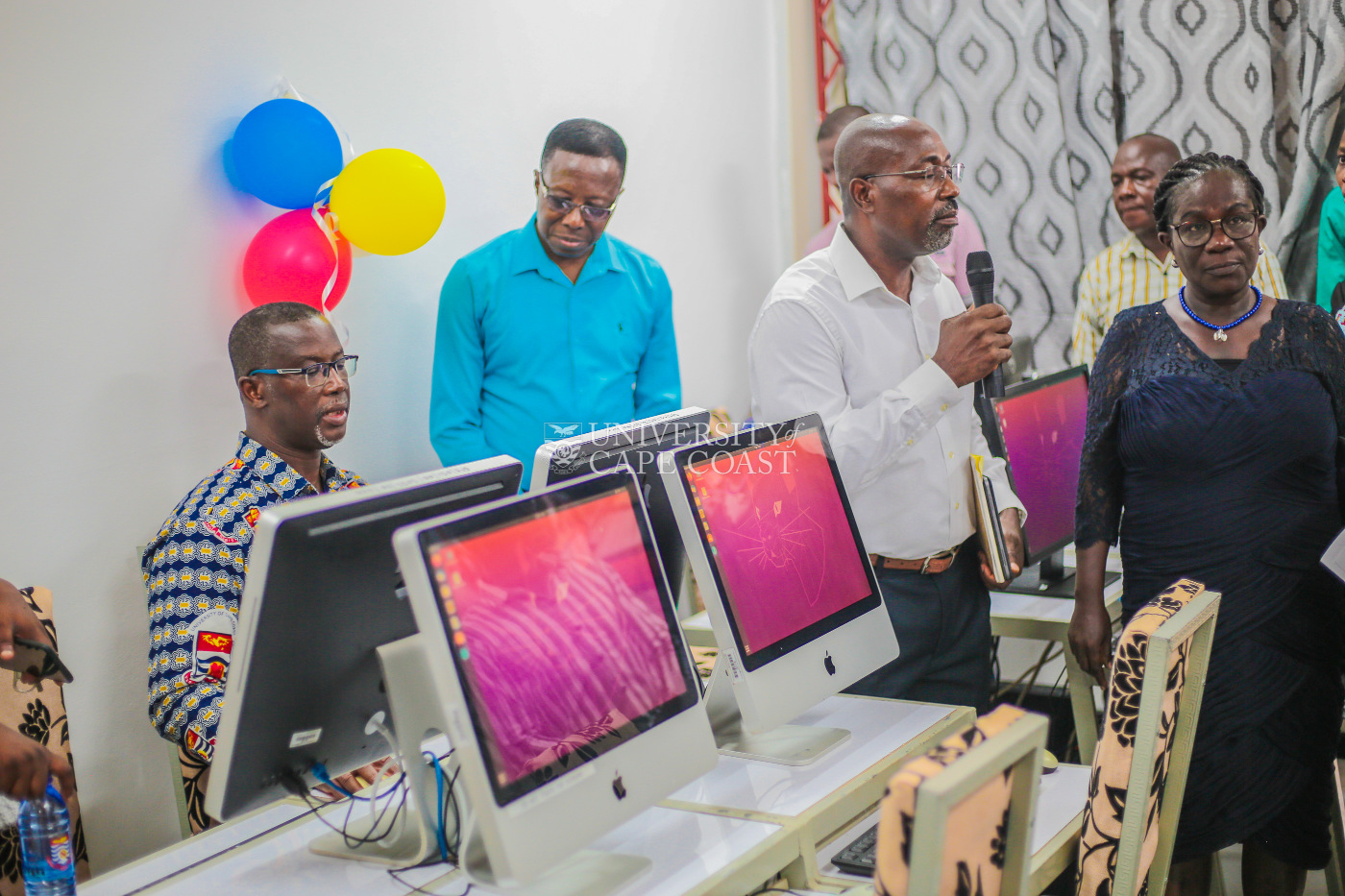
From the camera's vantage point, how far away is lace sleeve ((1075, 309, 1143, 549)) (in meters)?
2.11

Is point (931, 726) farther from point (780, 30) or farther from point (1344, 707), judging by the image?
point (780, 30)

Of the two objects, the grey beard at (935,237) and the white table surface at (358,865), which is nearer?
the white table surface at (358,865)

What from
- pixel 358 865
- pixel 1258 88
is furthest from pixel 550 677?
pixel 1258 88

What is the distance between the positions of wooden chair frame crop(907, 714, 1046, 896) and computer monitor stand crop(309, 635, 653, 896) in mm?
452

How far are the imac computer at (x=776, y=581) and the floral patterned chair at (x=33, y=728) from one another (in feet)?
3.40

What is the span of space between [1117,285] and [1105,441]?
164 cm

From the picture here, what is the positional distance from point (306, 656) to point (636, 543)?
419mm

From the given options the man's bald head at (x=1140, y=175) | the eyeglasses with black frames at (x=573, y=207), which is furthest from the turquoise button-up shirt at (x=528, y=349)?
the man's bald head at (x=1140, y=175)

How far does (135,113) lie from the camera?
2.43 m

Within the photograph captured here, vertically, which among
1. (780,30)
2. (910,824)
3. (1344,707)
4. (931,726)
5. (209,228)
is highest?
(780,30)

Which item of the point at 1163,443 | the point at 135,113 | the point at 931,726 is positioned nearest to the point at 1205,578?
the point at 1163,443

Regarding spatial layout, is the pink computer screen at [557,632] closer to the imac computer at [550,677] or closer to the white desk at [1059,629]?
the imac computer at [550,677]

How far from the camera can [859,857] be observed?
5.02 ft

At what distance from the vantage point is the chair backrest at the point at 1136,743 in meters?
1.38
